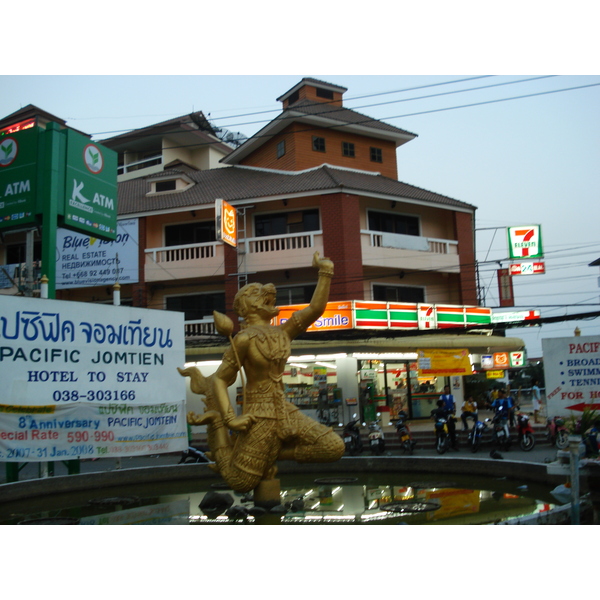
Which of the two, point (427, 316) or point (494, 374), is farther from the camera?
point (494, 374)

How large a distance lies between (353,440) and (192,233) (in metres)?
13.2

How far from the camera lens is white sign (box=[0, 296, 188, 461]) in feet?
29.9

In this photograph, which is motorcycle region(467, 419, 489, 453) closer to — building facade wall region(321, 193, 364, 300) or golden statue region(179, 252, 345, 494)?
building facade wall region(321, 193, 364, 300)

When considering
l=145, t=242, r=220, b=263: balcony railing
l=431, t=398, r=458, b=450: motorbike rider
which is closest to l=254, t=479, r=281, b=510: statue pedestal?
l=431, t=398, r=458, b=450: motorbike rider

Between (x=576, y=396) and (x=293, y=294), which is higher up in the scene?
(x=293, y=294)

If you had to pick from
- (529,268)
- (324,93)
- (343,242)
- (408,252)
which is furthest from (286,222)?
(529,268)

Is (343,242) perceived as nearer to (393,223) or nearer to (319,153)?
(393,223)

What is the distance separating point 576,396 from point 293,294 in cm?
1466

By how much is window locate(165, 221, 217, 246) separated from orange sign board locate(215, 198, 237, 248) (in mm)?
2738

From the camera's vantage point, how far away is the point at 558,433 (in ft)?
45.0

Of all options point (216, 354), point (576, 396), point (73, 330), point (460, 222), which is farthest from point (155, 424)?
point (460, 222)

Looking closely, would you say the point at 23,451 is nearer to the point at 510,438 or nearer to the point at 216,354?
the point at 510,438

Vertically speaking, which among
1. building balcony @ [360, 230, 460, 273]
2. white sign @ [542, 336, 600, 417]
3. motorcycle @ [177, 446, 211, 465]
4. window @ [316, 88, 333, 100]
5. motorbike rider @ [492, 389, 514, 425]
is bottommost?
motorcycle @ [177, 446, 211, 465]

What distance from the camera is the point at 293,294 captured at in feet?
77.9
